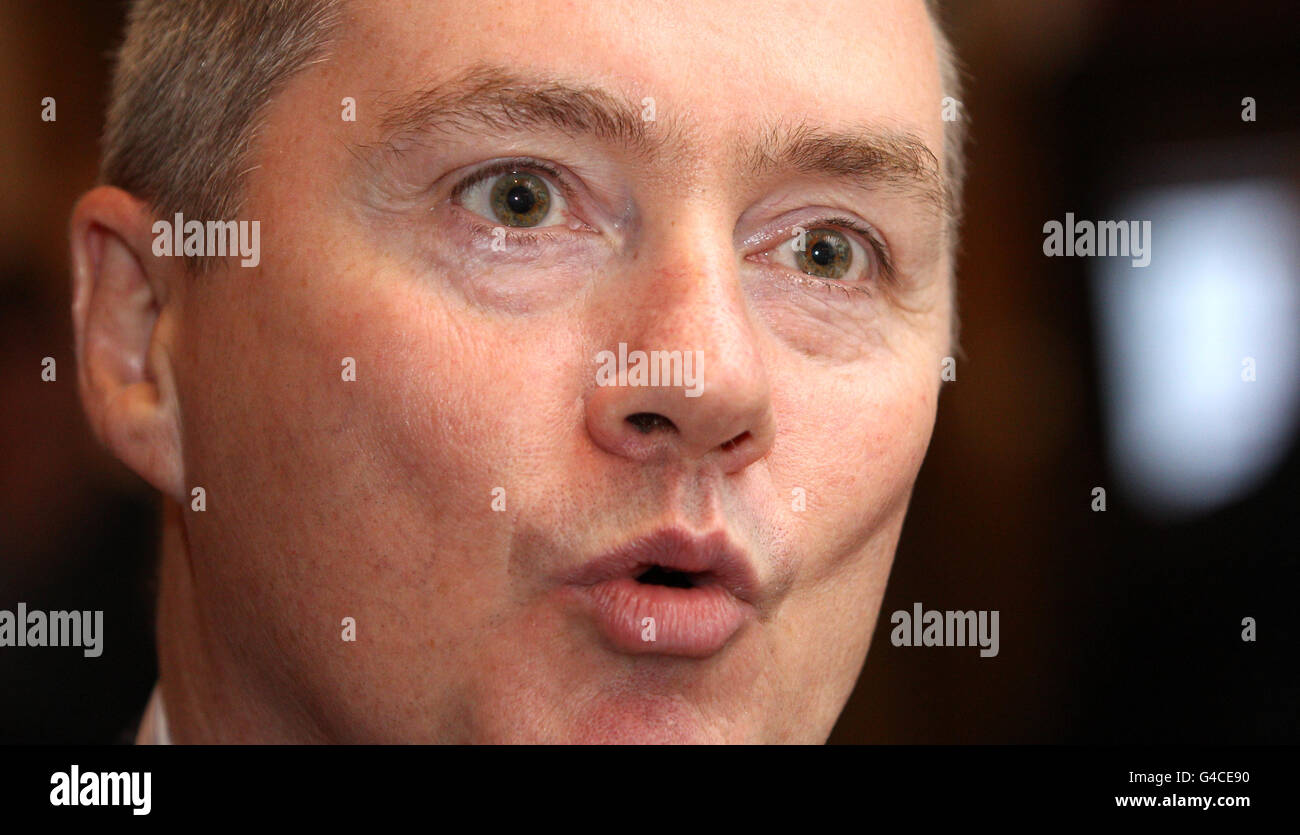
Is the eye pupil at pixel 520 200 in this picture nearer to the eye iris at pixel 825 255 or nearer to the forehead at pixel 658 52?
the forehead at pixel 658 52

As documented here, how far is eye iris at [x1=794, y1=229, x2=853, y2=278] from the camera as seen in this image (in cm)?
120

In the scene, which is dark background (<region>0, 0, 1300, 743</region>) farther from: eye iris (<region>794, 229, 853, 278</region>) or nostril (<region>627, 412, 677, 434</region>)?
nostril (<region>627, 412, 677, 434</region>)

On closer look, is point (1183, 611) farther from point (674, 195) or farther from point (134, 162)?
point (134, 162)

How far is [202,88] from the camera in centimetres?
120

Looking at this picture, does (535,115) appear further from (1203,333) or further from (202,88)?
(1203,333)

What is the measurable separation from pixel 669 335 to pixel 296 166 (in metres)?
0.38

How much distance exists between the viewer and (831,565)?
1.17 meters

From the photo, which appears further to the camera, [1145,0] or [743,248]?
[1145,0]

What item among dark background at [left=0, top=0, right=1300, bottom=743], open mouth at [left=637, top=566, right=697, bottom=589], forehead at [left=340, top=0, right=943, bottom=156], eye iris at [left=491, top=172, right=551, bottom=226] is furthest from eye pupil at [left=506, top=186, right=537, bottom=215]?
dark background at [left=0, top=0, right=1300, bottom=743]

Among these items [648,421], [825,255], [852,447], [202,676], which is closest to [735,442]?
[648,421]

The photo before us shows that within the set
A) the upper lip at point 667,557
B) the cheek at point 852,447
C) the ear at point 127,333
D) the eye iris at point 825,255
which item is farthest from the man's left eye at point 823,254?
the ear at point 127,333

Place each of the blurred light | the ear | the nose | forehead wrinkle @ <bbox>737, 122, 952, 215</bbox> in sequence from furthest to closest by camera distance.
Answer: the blurred light < the ear < forehead wrinkle @ <bbox>737, 122, 952, 215</bbox> < the nose

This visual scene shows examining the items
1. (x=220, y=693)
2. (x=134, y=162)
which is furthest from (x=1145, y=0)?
(x=220, y=693)

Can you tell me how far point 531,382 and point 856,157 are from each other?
395mm
